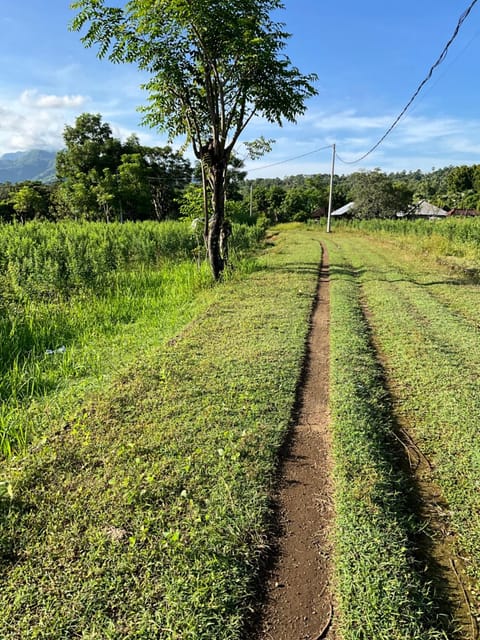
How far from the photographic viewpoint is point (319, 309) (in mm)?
7145

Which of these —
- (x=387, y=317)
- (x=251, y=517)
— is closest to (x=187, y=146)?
(x=387, y=317)

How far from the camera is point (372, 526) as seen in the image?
2195 mm

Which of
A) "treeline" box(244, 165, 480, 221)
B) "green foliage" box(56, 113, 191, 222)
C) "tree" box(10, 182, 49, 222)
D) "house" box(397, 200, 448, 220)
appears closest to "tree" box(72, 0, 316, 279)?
"green foliage" box(56, 113, 191, 222)

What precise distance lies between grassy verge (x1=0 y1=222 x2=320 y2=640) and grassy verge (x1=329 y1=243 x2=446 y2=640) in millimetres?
458

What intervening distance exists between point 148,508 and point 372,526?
1301 millimetres

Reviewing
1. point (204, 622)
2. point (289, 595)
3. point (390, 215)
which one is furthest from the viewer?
point (390, 215)

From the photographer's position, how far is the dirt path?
1734 mm

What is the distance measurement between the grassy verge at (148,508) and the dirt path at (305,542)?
0.43 ft

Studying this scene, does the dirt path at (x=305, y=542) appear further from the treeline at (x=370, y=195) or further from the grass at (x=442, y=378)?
the treeline at (x=370, y=195)

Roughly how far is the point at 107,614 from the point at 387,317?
19.0ft

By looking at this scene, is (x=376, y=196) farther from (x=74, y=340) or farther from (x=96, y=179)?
(x=74, y=340)

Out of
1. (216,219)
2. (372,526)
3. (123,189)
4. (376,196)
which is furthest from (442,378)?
(376,196)

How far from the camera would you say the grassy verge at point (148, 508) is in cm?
173

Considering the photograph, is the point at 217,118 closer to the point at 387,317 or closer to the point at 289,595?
the point at 387,317
